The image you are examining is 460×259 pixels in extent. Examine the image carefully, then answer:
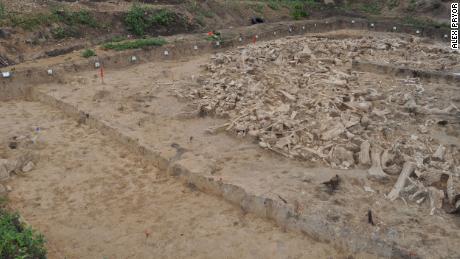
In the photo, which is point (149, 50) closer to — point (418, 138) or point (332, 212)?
point (418, 138)

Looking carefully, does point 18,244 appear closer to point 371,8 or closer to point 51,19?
point 51,19

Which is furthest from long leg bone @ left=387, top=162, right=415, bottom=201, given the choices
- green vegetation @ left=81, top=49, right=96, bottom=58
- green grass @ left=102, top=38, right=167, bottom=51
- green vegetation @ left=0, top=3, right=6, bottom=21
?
green vegetation @ left=0, top=3, right=6, bottom=21

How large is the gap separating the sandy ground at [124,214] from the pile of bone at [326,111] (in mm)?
2091

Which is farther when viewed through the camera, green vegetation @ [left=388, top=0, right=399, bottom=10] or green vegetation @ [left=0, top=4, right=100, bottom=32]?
green vegetation @ [left=388, top=0, right=399, bottom=10]

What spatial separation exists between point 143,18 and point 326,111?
35.6ft

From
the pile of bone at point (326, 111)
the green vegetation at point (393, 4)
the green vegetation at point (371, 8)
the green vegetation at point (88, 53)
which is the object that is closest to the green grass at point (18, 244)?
the pile of bone at point (326, 111)

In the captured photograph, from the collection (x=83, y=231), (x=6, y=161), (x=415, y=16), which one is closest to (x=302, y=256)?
(x=83, y=231)

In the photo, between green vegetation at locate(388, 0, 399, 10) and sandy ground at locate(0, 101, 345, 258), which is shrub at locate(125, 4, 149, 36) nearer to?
sandy ground at locate(0, 101, 345, 258)

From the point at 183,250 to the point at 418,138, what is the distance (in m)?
5.33

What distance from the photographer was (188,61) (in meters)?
15.6

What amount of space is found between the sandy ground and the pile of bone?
82.3 inches

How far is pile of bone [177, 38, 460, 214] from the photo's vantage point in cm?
784

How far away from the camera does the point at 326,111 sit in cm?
945

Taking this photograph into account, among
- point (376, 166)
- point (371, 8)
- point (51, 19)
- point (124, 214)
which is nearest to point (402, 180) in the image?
point (376, 166)
